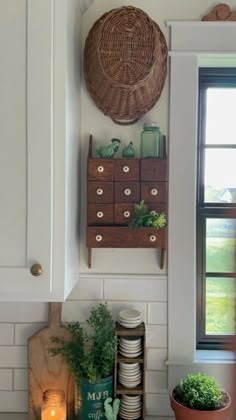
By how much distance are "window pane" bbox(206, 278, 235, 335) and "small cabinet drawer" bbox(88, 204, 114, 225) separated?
→ 489 mm

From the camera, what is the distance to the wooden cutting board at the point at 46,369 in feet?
4.56

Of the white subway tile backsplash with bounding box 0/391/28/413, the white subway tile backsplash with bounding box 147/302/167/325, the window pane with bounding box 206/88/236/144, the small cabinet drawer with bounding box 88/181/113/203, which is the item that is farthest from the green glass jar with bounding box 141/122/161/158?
the white subway tile backsplash with bounding box 0/391/28/413

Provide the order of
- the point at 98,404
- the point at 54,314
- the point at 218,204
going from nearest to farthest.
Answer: the point at 98,404, the point at 54,314, the point at 218,204

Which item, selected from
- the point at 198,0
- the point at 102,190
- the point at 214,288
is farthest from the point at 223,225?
the point at 198,0

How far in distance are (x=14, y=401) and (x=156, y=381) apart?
1.67ft

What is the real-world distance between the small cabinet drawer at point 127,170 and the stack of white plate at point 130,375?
0.61 m

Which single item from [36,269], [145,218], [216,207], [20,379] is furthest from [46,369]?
[216,207]

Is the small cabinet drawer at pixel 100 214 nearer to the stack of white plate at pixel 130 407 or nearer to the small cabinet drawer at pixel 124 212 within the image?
the small cabinet drawer at pixel 124 212

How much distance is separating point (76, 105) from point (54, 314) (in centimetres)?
71

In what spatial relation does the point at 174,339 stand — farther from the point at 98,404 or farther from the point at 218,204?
the point at 218,204

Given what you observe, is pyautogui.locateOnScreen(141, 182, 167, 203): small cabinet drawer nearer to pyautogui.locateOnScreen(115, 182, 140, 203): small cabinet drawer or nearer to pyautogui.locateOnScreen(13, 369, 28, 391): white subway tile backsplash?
pyautogui.locateOnScreen(115, 182, 140, 203): small cabinet drawer

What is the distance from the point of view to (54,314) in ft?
4.59

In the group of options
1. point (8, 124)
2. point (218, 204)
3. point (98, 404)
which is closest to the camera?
point (8, 124)

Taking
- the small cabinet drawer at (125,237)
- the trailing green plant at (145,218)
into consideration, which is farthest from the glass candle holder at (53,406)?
the trailing green plant at (145,218)
